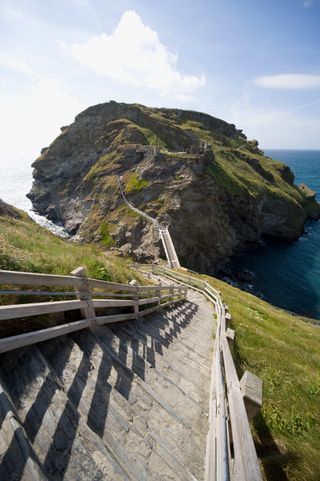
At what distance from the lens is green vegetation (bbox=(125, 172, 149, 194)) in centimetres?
5407

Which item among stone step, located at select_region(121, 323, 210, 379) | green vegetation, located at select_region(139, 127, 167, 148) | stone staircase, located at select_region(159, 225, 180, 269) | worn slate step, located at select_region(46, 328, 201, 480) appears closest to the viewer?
worn slate step, located at select_region(46, 328, 201, 480)

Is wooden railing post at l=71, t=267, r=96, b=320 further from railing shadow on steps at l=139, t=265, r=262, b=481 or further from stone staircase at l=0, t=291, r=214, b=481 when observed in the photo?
railing shadow on steps at l=139, t=265, r=262, b=481

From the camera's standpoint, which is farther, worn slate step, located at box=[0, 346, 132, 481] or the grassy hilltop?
the grassy hilltop

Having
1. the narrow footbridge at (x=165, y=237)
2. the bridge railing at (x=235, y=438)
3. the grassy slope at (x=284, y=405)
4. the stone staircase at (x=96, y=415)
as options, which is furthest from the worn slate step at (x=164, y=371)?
the narrow footbridge at (x=165, y=237)

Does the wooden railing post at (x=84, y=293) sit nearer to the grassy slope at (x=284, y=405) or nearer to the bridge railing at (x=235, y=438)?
the bridge railing at (x=235, y=438)

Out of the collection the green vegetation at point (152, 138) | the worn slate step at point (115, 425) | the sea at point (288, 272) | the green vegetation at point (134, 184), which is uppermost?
the green vegetation at point (152, 138)

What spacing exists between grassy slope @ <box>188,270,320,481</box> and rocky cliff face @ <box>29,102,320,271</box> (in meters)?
30.2

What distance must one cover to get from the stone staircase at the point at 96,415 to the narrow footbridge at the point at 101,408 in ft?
0.04

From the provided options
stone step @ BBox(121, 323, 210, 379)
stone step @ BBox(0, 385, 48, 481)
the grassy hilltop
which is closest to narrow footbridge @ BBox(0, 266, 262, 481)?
stone step @ BBox(0, 385, 48, 481)

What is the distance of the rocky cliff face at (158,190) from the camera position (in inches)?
1903

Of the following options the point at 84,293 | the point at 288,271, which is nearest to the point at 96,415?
the point at 84,293

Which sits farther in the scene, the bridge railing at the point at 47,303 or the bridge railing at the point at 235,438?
the bridge railing at the point at 47,303

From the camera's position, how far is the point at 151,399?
452 centimetres

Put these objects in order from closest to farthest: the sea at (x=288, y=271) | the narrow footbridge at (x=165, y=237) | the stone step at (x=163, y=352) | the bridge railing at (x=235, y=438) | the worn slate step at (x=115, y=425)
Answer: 1. the bridge railing at (x=235, y=438)
2. the worn slate step at (x=115, y=425)
3. the stone step at (x=163, y=352)
4. the narrow footbridge at (x=165, y=237)
5. the sea at (x=288, y=271)
